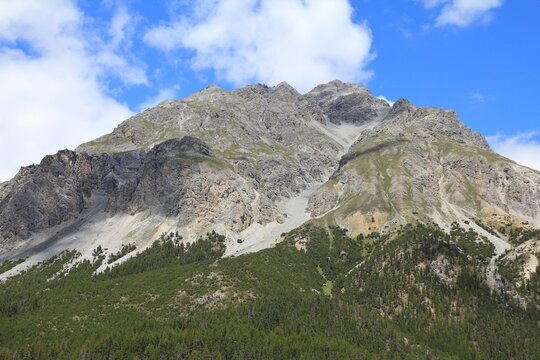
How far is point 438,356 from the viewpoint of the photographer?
7785 inches

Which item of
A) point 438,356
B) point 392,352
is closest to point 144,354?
point 392,352

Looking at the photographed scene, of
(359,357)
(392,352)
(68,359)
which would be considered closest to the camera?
(68,359)

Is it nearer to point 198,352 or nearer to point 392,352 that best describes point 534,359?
point 392,352

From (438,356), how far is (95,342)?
396 feet

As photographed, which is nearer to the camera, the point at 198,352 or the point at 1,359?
the point at 1,359

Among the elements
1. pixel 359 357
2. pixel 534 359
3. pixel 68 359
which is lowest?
pixel 534 359

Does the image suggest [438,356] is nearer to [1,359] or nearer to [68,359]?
[68,359]

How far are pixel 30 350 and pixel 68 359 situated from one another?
16002 millimetres

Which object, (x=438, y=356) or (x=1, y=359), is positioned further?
(x=438, y=356)

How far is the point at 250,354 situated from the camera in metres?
186

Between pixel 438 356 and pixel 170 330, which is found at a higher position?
pixel 170 330

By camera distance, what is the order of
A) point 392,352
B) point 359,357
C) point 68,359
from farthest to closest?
point 392,352
point 359,357
point 68,359

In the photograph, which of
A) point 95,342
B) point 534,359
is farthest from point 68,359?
point 534,359

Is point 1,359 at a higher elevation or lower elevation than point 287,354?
higher
